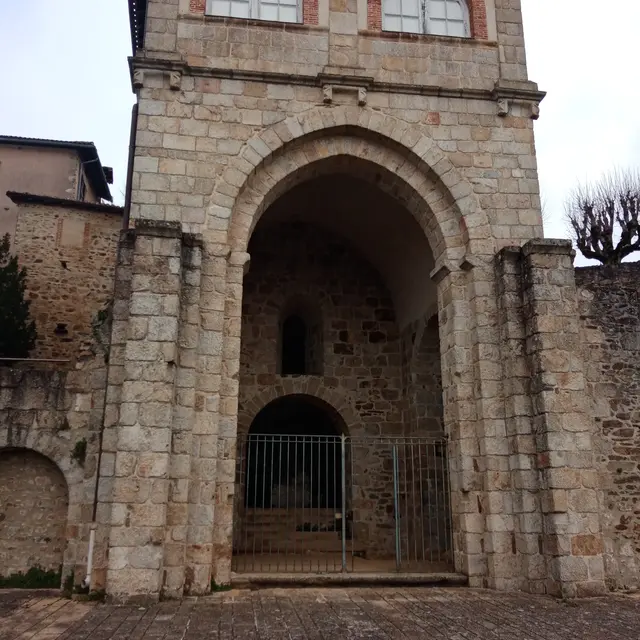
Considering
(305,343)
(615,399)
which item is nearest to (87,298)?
(305,343)

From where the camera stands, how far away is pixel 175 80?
7.87 m

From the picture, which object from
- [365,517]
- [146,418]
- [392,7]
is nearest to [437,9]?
[392,7]

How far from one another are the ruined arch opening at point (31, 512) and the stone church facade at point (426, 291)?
59cm

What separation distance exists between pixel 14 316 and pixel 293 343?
5377 mm

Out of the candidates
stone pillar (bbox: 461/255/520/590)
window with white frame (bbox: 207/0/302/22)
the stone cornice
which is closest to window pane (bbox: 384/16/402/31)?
the stone cornice

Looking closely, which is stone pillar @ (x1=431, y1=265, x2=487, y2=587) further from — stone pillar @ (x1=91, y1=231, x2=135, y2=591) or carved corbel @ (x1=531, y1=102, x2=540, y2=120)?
stone pillar @ (x1=91, y1=231, x2=135, y2=591)

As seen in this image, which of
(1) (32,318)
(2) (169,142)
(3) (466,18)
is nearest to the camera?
(2) (169,142)

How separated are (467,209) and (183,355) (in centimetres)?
402

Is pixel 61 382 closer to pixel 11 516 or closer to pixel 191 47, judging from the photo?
pixel 11 516

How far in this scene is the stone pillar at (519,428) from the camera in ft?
22.4

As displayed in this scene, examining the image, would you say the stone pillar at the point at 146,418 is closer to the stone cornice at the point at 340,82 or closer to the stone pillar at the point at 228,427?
the stone pillar at the point at 228,427

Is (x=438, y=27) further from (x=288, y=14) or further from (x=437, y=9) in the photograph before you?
(x=288, y=14)

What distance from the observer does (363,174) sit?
8.57 m

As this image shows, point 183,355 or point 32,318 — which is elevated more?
point 32,318
